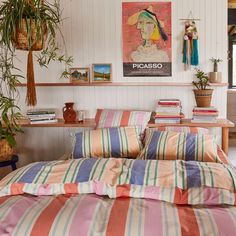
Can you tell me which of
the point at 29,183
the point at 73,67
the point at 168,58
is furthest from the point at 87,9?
the point at 29,183

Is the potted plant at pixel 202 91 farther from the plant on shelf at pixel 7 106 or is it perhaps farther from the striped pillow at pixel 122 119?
the plant on shelf at pixel 7 106

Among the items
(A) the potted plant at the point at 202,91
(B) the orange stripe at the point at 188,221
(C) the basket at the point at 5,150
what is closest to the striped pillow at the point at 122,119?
(A) the potted plant at the point at 202,91

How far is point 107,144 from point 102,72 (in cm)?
97

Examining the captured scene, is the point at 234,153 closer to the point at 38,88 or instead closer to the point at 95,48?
the point at 95,48

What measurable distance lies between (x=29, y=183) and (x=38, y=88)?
5.98 feet

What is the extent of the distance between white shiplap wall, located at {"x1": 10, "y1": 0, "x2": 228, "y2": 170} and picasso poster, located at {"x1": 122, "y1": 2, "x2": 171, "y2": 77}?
61 millimetres

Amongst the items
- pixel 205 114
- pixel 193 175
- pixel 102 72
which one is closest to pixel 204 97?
pixel 205 114

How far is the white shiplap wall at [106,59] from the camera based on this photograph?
3.14 meters

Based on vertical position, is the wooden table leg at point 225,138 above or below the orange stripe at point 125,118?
below

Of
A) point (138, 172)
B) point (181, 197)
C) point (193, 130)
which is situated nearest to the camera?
point (181, 197)

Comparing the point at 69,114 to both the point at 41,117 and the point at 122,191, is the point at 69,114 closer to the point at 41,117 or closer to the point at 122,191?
the point at 41,117

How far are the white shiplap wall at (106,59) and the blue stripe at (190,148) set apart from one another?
0.88m

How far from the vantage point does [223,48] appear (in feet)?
10.3

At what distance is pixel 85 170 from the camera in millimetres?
1819
